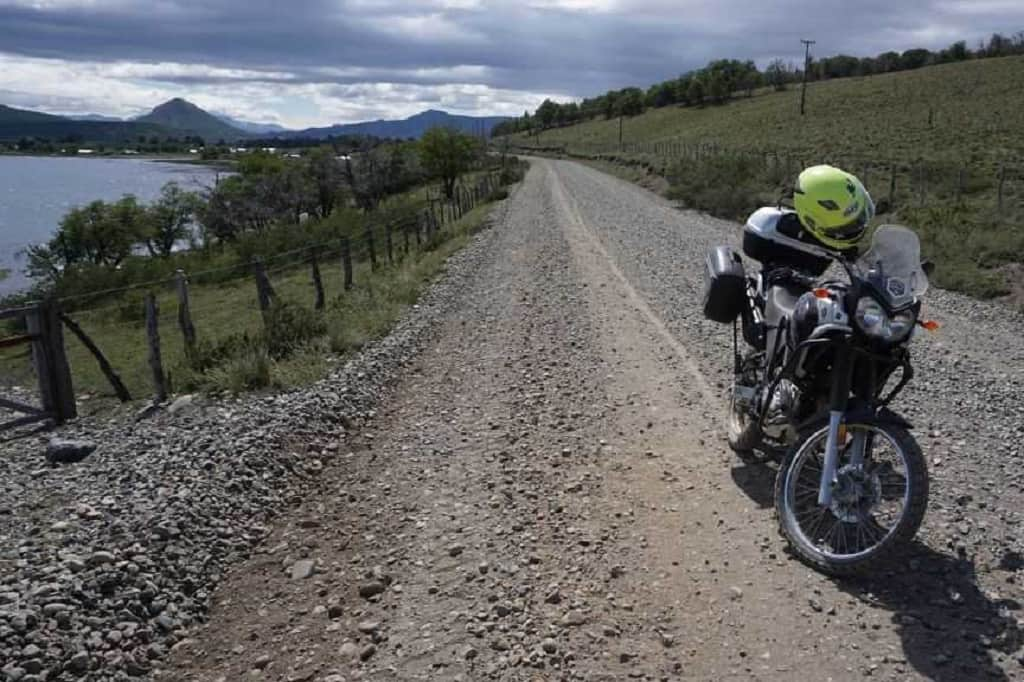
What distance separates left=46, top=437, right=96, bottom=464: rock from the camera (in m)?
6.99

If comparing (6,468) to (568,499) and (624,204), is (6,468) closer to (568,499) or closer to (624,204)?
(568,499)

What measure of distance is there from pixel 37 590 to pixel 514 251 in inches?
556

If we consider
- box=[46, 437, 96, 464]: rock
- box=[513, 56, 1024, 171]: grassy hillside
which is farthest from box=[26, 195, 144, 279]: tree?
box=[46, 437, 96, 464]: rock

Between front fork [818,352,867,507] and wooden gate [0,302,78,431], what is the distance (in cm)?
777

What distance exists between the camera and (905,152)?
4600 cm

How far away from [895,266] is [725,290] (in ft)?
5.12

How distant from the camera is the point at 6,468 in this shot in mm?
7129

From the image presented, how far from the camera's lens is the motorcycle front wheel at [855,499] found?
134 inches

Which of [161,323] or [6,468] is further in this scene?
[161,323]

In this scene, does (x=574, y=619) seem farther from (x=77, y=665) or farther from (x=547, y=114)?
(x=547, y=114)

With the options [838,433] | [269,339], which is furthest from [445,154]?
[838,433]

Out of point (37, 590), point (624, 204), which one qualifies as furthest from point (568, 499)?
point (624, 204)

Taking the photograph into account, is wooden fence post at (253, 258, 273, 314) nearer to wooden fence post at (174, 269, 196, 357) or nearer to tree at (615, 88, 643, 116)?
wooden fence post at (174, 269, 196, 357)

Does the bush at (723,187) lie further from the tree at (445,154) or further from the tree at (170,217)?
the tree at (170,217)
